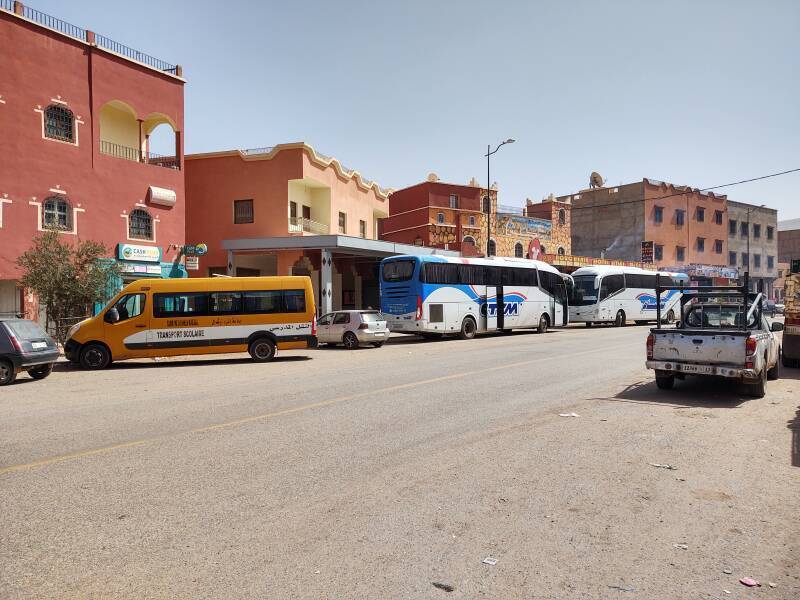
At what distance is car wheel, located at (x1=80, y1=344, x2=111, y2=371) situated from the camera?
17.1m

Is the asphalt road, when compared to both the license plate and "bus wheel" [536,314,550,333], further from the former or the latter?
"bus wheel" [536,314,550,333]

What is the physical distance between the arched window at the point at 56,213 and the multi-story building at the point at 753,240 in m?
71.4

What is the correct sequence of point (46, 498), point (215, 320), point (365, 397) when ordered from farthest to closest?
point (215, 320)
point (365, 397)
point (46, 498)

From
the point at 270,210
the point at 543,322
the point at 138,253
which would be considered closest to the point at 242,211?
the point at 270,210

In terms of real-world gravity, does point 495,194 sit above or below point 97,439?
above

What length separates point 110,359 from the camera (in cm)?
1731

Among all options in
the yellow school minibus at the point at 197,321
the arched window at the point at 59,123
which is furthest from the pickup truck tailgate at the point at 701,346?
the arched window at the point at 59,123

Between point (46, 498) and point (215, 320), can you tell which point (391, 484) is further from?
point (215, 320)

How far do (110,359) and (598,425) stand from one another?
47.2 ft

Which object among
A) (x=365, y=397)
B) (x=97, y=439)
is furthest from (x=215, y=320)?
(x=97, y=439)

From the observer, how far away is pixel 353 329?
23.1 m

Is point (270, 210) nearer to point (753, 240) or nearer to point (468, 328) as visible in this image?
point (468, 328)

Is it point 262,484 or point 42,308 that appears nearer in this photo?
point 262,484

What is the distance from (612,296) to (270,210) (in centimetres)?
2129
